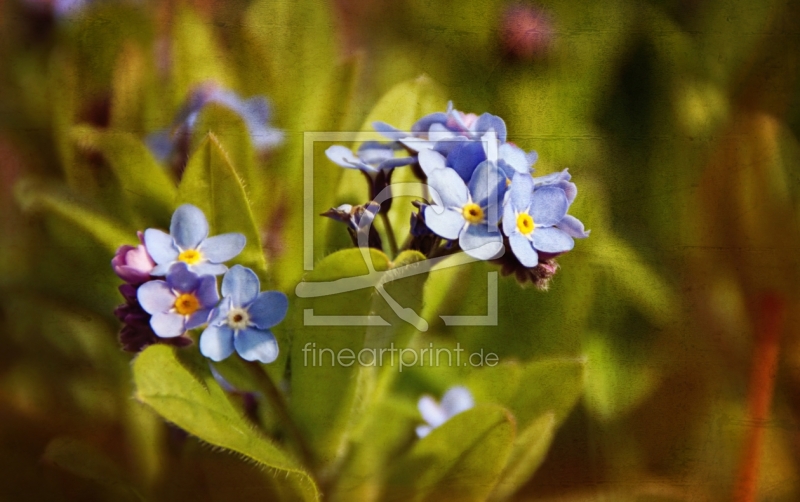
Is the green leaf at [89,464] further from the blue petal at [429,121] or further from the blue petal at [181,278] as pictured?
the blue petal at [429,121]

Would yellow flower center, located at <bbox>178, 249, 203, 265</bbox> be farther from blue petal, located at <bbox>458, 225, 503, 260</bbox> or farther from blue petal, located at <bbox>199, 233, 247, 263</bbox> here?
blue petal, located at <bbox>458, 225, 503, 260</bbox>

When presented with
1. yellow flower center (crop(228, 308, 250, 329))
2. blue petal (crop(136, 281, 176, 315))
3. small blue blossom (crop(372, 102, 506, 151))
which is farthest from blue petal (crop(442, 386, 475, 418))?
blue petal (crop(136, 281, 176, 315))

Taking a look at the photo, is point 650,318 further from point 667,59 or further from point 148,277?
point 148,277

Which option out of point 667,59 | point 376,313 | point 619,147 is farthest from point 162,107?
point 667,59

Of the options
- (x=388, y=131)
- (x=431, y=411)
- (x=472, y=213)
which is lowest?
(x=431, y=411)

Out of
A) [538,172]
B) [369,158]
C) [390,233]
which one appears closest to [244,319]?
[390,233]

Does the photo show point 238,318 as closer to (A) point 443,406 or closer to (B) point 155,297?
(B) point 155,297
